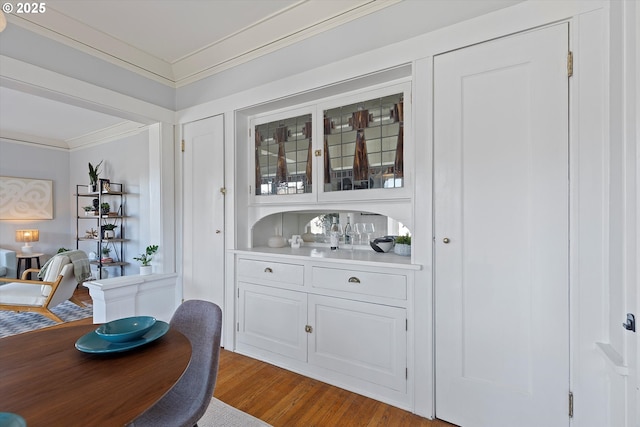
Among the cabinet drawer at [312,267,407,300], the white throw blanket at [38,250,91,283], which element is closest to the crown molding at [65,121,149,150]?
the white throw blanket at [38,250,91,283]

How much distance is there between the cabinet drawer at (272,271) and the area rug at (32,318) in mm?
2588

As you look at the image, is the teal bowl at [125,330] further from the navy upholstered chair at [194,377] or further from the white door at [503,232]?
the white door at [503,232]

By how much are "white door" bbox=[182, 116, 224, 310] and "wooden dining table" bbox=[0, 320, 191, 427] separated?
1.57m

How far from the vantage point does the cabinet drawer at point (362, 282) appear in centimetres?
195

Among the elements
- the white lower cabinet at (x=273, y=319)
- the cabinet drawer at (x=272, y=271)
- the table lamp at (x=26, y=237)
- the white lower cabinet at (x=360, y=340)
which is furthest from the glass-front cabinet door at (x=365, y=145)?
the table lamp at (x=26, y=237)

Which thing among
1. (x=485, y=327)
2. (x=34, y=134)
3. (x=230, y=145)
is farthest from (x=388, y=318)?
(x=34, y=134)

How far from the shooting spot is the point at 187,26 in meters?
2.40

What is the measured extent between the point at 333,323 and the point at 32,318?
3.96 metres

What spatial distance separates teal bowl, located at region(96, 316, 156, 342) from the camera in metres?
1.18

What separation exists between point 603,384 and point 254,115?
117 inches

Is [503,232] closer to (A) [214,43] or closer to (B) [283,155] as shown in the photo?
(B) [283,155]

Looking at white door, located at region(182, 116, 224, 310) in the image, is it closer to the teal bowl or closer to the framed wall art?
the teal bowl

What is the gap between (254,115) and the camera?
286 cm

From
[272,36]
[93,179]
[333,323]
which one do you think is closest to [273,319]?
[333,323]
